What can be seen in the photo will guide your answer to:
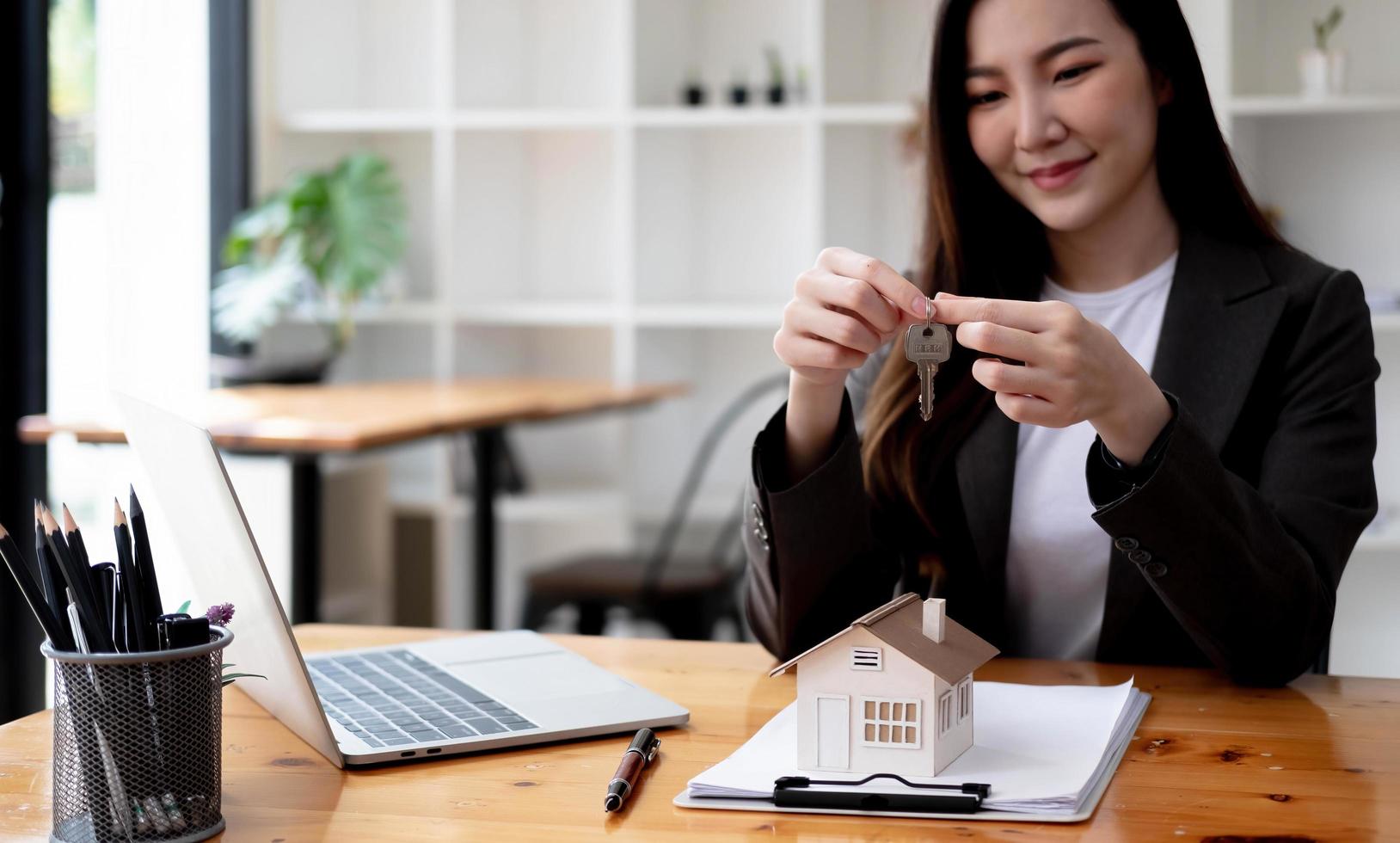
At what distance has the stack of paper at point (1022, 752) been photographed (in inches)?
32.3

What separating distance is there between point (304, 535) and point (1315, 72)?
243 cm

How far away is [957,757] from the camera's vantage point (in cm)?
88

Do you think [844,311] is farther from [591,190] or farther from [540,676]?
[591,190]

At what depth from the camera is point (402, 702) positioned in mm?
1046

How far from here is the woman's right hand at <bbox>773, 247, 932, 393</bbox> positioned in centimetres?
102

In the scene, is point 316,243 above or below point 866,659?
above

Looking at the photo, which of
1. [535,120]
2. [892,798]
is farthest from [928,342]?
[535,120]

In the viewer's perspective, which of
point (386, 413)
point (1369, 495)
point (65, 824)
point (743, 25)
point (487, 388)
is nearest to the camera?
point (65, 824)

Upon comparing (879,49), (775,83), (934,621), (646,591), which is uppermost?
(879,49)

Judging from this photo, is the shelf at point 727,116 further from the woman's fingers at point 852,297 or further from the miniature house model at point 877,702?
the miniature house model at point 877,702

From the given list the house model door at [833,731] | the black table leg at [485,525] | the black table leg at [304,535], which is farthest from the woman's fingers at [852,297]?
the black table leg at [485,525]

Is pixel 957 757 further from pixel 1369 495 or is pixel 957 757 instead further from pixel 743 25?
pixel 743 25

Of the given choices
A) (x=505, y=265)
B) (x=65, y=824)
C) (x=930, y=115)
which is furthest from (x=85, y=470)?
(x=65, y=824)

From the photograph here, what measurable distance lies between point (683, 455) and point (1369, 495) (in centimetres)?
300
